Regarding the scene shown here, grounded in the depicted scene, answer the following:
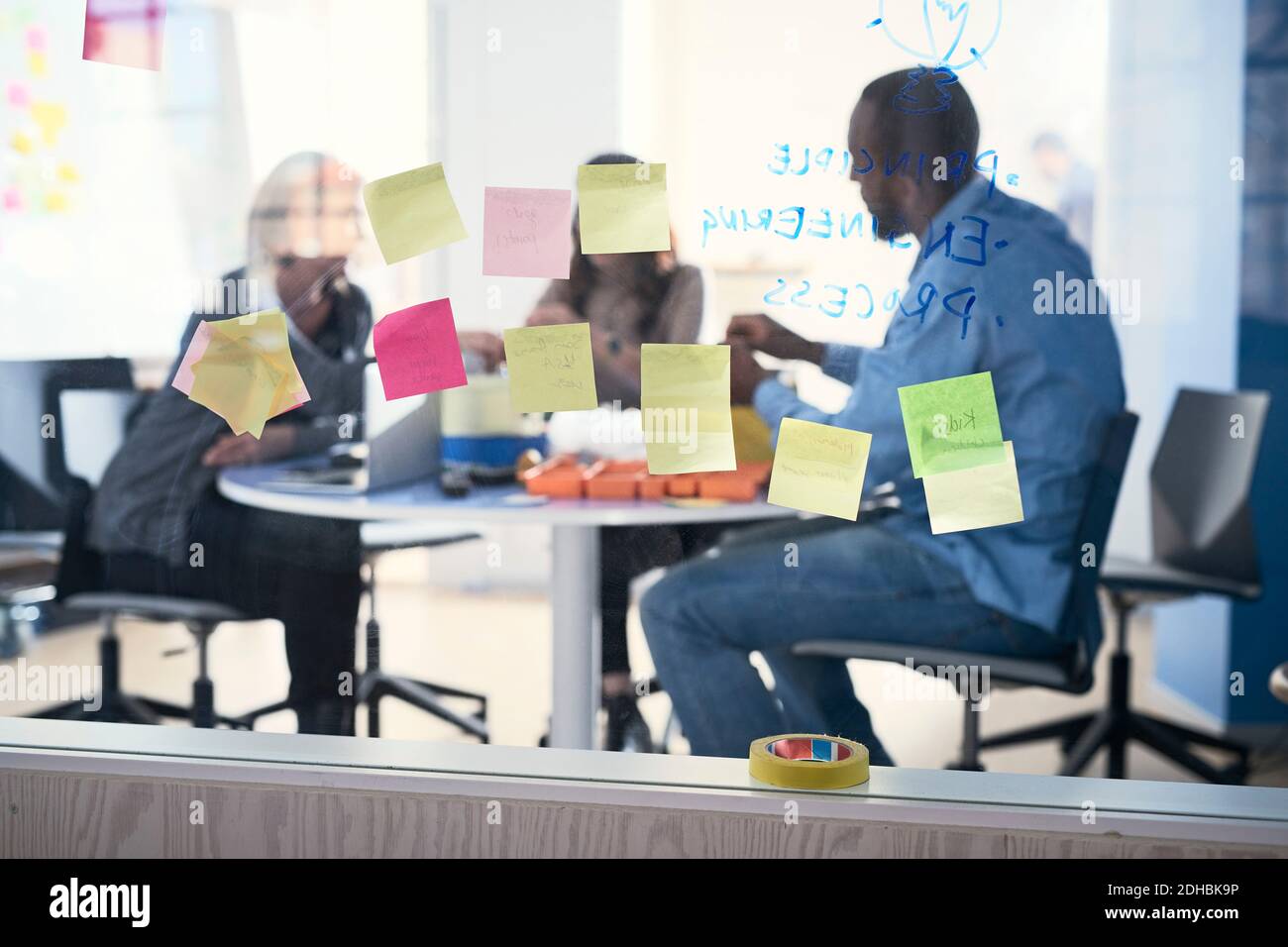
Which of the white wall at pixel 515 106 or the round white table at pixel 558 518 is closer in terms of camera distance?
the white wall at pixel 515 106

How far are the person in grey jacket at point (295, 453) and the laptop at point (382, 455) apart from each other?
0.11ft

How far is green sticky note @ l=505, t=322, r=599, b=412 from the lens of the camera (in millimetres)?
1206

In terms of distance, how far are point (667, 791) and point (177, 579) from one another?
2.88 feet

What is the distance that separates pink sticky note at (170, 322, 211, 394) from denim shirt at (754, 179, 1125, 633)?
561mm

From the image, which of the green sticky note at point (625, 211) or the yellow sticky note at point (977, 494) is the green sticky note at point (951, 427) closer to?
the yellow sticky note at point (977, 494)

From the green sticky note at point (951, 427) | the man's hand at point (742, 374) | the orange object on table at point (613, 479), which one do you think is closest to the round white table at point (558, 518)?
the orange object on table at point (613, 479)

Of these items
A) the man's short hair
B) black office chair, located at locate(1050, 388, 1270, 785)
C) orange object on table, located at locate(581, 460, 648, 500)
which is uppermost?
the man's short hair

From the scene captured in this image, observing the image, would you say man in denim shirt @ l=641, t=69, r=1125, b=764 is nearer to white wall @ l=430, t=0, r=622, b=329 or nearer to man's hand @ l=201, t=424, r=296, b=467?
white wall @ l=430, t=0, r=622, b=329

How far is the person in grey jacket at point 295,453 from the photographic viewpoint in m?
1.37

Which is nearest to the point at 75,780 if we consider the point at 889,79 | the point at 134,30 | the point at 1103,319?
the point at 134,30

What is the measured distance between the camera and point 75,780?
1038 mm

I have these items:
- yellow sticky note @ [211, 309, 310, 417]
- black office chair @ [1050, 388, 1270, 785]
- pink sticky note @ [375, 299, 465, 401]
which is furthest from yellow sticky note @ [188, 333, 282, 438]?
black office chair @ [1050, 388, 1270, 785]

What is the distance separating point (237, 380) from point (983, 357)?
2.41 ft

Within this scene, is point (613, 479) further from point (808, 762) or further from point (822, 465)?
point (808, 762)
